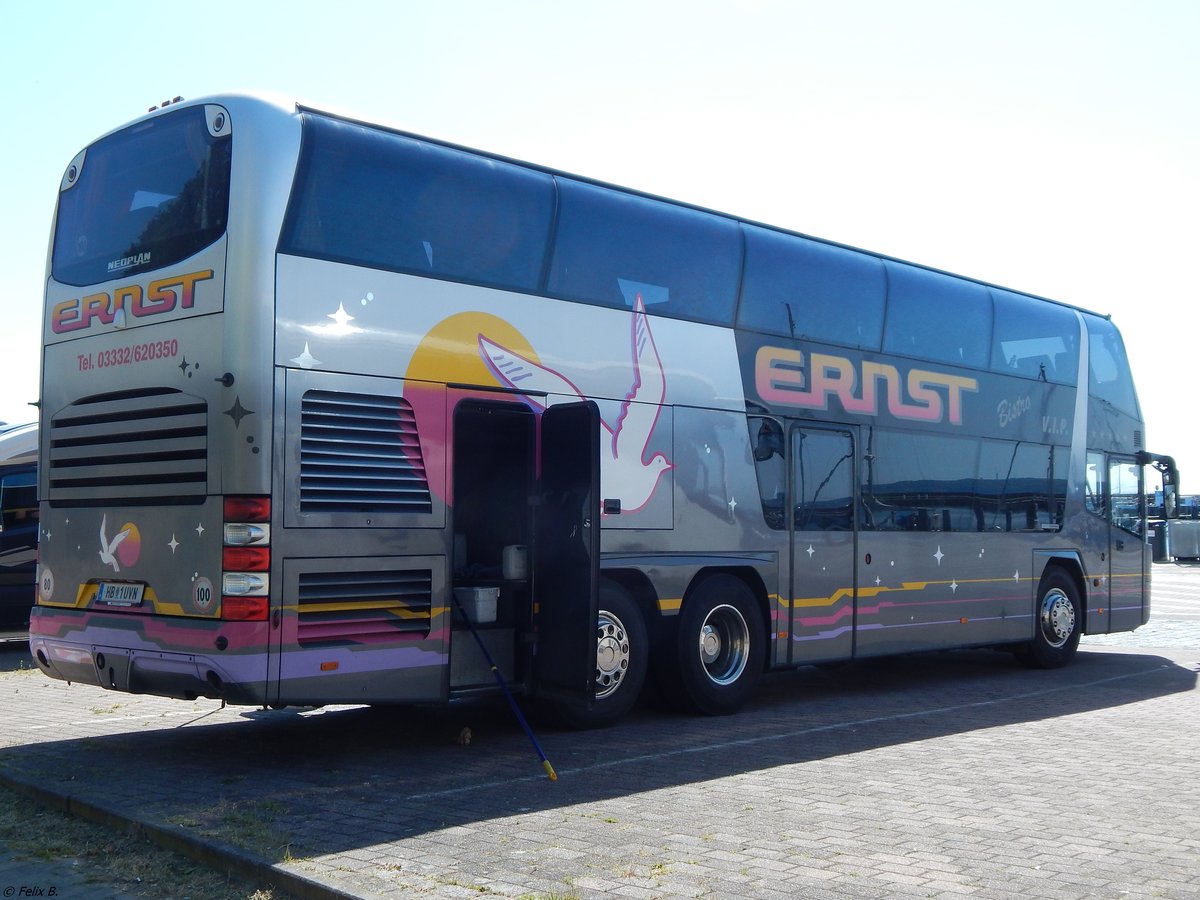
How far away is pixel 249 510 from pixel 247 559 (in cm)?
30

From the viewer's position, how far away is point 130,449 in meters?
8.75

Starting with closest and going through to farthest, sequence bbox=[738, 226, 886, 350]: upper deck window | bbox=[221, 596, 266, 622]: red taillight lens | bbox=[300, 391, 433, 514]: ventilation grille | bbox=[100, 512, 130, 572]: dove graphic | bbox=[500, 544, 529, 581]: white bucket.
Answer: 1. bbox=[221, 596, 266, 622]: red taillight lens
2. bbox=[300, 391, 433, 514]: ventilation grille
3. bbox=[100, 512, 130, 572]: dove graphic
4. bbox=[500, 544, 529, 581]: white bucket
5. bbox=[738, 226, 886, 350]: upper deck window

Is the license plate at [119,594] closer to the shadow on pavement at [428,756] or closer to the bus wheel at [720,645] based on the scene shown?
the shadow on pavement at [428,756]

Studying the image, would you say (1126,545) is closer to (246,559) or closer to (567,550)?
(567,550)

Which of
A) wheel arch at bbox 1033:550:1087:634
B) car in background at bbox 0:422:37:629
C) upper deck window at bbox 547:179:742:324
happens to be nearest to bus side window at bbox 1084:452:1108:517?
wheel arch at bbox 1033:550:1087:634

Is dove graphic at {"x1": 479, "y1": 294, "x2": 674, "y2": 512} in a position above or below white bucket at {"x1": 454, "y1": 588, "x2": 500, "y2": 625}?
above

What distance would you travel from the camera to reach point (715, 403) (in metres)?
11.2

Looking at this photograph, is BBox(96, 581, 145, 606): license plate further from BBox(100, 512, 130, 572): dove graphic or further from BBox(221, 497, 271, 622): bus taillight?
BBox(221, 497, 271, 622): bus taillight

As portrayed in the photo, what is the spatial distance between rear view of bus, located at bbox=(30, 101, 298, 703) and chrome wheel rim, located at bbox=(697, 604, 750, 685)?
4487mm

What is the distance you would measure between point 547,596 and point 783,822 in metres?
3.10

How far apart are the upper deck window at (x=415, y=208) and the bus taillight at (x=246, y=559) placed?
1661 millimetres

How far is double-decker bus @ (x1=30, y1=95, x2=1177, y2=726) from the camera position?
8109 millimetres

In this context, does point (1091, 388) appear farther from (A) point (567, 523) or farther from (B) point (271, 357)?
(B) point (271, 357)

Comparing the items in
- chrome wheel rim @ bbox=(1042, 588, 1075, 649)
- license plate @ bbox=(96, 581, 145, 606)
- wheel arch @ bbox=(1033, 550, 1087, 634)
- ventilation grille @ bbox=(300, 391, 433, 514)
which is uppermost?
ventilation grille @ bbox=(300, 391, 433, 514)
